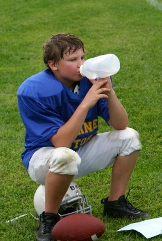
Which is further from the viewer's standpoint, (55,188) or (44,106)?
(44,106)

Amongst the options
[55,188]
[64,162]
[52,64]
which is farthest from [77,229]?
[52,64]

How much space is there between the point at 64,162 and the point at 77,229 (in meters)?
0.42

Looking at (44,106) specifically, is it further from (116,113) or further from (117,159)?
(117,159)

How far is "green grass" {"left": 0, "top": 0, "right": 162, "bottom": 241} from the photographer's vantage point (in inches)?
161

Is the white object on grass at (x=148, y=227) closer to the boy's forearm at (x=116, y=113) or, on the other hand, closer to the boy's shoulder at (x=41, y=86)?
the boy's forearm at (x=116, y=113)

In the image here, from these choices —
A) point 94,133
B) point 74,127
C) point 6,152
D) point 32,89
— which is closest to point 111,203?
point 94,133

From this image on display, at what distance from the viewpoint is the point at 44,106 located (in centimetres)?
347

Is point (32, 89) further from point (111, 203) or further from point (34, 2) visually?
point (34, 2)

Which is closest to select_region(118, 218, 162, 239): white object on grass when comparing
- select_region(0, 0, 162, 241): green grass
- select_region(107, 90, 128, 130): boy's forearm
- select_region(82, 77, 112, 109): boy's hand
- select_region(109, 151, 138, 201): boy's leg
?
select_region(0, 0, 162, 241): green grass

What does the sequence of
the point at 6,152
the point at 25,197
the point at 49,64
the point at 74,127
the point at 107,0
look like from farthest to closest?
the point at 107,0, the point at 6,152, the point at 25,197, the point at 49,64, the point at 74,127

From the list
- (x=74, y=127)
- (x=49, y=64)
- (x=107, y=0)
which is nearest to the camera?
(x=74, y=127)

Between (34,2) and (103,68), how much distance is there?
12.4m

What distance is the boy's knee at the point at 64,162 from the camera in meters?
3.28

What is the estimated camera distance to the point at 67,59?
11.7 ft
